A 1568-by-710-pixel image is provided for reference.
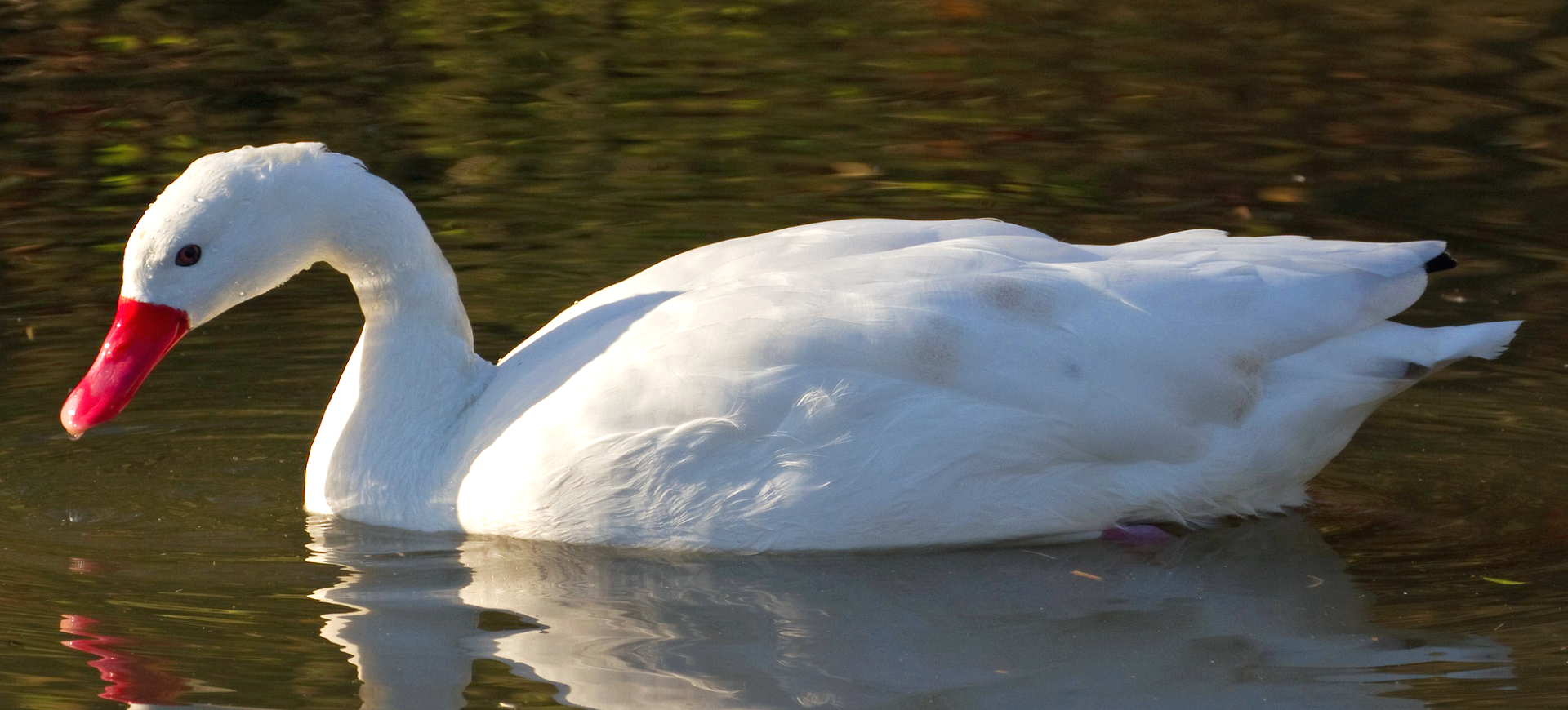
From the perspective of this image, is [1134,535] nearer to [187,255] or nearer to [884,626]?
[884,626]

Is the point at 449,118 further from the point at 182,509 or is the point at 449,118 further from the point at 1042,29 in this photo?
the point at 182,509

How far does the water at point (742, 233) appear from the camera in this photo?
5324mm

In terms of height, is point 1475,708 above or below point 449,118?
below

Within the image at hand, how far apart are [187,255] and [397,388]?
815 millimetres

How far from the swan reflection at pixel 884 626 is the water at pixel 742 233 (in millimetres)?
16

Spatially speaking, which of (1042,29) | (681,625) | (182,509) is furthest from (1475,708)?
(1042,29)

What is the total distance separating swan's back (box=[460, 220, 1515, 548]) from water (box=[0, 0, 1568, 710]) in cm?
22

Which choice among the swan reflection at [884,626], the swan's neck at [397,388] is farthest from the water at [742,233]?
the swan's neck at [397,388]

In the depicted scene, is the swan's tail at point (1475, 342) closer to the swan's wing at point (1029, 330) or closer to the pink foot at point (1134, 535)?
the swan's wing at point (1029, 330)

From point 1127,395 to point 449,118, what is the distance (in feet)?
→ 21.9

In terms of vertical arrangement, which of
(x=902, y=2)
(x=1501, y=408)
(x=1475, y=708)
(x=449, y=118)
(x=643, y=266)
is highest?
(x=902, y=2)

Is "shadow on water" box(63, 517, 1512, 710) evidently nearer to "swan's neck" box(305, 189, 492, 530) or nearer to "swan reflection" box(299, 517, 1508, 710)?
"swan reflection" box(299, 517, 1508, 710)

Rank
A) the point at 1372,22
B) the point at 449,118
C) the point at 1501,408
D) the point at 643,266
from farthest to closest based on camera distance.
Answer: the point at 1372,22, the point at 449,118, the point at 643,266, the point at 1501,408

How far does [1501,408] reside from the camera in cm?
729
